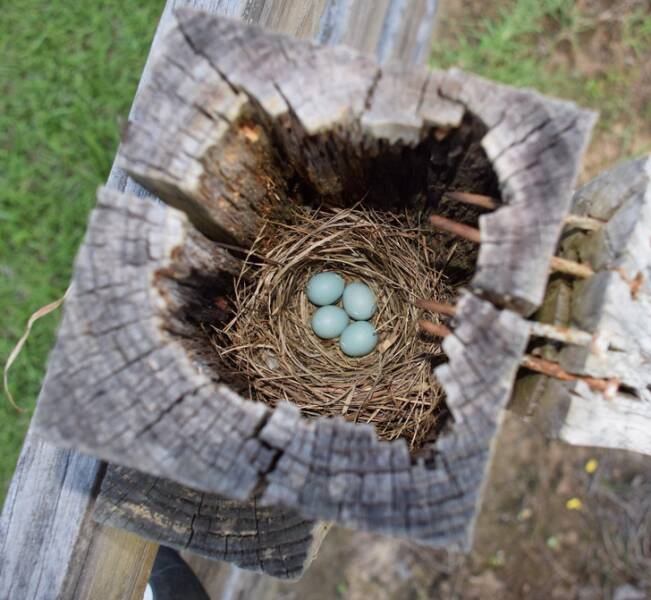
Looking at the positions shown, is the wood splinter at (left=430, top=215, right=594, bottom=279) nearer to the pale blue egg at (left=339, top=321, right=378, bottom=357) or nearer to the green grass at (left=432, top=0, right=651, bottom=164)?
the pale blue egg at (left=339, top=321, right=378, bottom=357)

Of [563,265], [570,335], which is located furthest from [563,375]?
[563,265]

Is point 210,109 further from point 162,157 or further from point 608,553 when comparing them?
point 608,553

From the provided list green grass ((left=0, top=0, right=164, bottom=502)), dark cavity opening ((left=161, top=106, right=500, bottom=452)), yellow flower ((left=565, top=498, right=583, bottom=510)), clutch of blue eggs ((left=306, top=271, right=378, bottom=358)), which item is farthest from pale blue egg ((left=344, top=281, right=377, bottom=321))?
yellow flower ((left=565, top=498, right=583, bottom=510))

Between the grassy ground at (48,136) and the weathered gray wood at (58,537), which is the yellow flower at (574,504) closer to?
the weathered gray wood at (58,537)

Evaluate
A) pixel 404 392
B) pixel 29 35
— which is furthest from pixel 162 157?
pixel 29 35

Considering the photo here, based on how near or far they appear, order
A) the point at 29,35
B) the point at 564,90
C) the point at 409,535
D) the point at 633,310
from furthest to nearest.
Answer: the point at 564,90, the point at 29,35, the point at 633,310, the point at 409,535

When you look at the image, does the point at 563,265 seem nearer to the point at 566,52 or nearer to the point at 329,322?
the point at 329,322

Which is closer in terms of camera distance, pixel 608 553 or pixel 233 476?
pixel 233 476

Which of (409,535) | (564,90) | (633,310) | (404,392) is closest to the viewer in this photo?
(409,535)
